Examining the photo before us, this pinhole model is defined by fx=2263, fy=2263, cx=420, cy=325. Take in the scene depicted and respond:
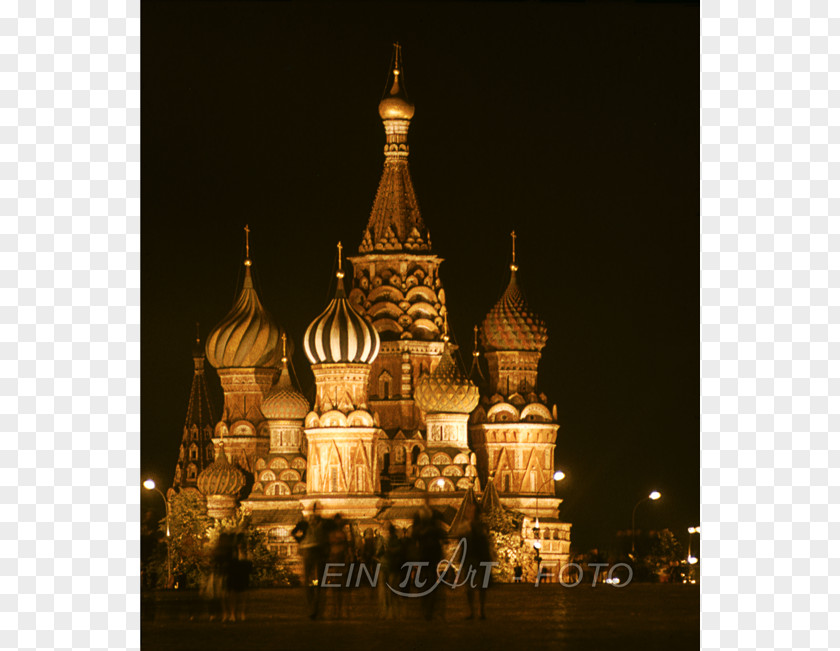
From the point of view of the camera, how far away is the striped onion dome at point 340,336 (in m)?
81.4

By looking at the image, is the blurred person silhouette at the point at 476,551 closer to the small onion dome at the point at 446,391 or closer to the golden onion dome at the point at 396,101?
the small onion dome at the point at 446,391

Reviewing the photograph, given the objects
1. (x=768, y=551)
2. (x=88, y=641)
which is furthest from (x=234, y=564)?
(x=768, y=551)

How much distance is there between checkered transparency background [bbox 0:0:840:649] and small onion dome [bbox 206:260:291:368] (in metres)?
62.4

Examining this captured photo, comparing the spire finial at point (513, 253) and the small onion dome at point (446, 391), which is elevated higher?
the spire finial at point (513, 253)

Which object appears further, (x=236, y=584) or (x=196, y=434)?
(x=196, y=434)

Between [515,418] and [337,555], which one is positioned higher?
[515,418]

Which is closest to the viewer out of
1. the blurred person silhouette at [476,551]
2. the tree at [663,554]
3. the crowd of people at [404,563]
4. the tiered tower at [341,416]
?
the blurred person silhouette at [476,551]

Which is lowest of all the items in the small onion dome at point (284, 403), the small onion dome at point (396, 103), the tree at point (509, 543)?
the tree at point (509, 543)

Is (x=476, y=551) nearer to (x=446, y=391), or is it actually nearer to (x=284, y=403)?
(x=446, y=391)

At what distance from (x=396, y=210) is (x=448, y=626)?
2231 inches

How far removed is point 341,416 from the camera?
80.6 metres

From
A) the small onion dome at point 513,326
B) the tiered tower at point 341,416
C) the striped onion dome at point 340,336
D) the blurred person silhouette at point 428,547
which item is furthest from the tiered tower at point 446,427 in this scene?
the blurred person silhouette at point 428,547

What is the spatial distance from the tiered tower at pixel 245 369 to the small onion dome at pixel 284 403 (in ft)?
8.15

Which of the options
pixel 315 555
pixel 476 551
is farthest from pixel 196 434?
pixel 476 551
